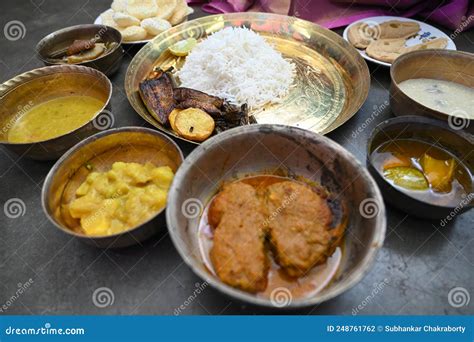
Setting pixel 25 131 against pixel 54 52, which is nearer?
pixel 25 131

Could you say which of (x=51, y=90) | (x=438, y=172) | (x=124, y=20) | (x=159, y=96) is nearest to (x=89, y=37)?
(x=124, y=20)

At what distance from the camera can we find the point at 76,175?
210cm

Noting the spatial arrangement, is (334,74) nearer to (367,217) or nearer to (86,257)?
(367,217)

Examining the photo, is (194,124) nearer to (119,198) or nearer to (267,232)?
(119,198)

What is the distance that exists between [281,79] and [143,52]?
1.34 meters

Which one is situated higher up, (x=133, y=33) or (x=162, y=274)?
(x=133, y=33)

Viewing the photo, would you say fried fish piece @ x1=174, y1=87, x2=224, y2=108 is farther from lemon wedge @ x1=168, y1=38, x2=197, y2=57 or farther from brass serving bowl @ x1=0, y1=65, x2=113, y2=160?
lemon wedge @ x1=168, y1=38, x2=197, y2=57

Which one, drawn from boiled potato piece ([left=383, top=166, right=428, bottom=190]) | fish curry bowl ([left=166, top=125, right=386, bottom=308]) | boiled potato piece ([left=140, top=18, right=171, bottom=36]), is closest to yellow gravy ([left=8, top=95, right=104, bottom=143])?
boiled potato piece ([left=140, top=18, right=171, bottom=36])

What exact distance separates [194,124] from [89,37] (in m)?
1.90

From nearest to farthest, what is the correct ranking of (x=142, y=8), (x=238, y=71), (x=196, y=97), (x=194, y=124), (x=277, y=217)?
(x=277, y=217) → (x=194, y=124) → (x=196, y=97) → (x=238, y=71) → (x=142, y=8)

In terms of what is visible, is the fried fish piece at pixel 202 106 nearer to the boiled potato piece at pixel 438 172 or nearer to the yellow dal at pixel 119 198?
the yellow dal at pixel 119 198

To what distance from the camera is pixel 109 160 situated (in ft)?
7.31

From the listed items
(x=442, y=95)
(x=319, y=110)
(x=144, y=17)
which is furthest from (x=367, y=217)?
(x=144, y=17)

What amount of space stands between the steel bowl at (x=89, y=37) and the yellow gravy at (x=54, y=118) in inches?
17.8
